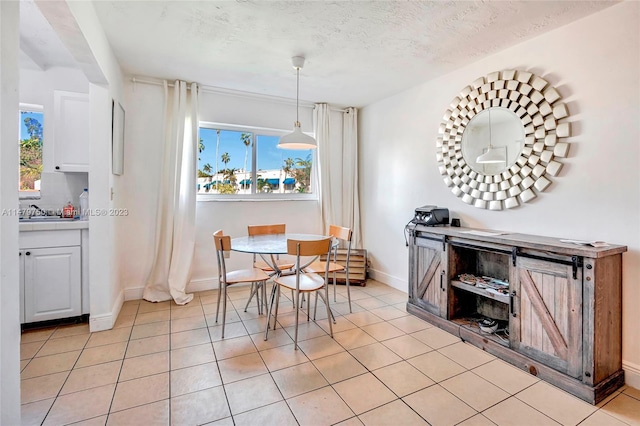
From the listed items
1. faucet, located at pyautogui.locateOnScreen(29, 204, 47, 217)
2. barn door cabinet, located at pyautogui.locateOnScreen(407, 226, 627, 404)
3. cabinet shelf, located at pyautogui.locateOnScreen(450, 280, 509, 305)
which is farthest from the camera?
faucet, located at pyautogui.locateOnScreen(29, 204, 47, 217)

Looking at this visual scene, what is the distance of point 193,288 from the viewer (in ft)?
12.4

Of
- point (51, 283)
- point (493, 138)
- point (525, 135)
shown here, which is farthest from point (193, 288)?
point (525, 135)

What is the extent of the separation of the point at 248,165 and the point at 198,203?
0.84 metres

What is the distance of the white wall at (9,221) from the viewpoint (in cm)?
104

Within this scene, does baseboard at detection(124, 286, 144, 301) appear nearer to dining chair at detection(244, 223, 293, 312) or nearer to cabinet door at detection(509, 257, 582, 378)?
dining chair at detection(244, 223, 293, 312)

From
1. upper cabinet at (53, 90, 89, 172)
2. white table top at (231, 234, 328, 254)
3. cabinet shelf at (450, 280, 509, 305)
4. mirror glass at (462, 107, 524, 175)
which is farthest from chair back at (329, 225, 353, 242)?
upper cabinet at (53, 90, 89, 172)

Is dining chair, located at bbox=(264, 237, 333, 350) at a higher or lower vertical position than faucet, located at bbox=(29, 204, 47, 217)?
lower

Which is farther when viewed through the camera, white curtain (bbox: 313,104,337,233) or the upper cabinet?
white curtain (bbox: 313,104,337,233)

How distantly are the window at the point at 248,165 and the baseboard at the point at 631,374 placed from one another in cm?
358

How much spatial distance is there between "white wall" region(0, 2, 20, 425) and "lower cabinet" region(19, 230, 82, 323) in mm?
1867

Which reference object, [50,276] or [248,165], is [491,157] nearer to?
[248,165]

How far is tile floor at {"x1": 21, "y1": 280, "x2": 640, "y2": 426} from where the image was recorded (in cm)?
169

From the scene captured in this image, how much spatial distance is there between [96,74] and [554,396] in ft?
12.9

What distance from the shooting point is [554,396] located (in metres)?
1.88
